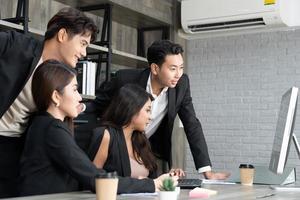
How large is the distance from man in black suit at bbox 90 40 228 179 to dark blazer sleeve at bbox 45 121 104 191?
98 cm

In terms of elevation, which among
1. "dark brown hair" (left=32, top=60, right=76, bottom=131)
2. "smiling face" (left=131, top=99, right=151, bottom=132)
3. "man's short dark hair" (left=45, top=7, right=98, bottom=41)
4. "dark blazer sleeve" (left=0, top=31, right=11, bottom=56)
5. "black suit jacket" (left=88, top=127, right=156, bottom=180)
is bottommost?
"black suit jacket" (left=88, top=127, right=156, bottom=180)

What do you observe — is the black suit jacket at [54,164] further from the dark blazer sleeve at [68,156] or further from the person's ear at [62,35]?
the person's ear at [62,35]

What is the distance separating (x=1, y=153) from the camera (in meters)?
1.82

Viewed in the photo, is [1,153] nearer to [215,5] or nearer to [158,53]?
[158,53]

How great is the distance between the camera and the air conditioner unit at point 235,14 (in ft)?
14.1

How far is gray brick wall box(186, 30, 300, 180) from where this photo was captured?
14.7 feet

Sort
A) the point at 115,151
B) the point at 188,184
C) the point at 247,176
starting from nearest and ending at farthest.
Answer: the point at 188,184
the point at 115,151
the point at 247,176

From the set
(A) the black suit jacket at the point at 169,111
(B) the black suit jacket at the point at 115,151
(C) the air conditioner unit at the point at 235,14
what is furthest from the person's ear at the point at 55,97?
(C) the air conditioner unit at the point at 235,14

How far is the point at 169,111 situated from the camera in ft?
8.57

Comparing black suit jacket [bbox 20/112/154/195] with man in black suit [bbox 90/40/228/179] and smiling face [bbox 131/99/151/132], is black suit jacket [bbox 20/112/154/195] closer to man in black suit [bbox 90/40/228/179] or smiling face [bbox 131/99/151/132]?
smiling face [bbox 131/99/151/132]

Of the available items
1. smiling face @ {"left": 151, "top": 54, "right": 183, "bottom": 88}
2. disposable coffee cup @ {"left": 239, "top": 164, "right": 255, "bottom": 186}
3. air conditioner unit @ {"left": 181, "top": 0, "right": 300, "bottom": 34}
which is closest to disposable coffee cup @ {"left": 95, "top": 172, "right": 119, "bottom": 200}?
disposable coffee cup @ {"left": 239, "top": 164, "right": 255, "bottom": 186}

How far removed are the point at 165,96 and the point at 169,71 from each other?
18 centimetres

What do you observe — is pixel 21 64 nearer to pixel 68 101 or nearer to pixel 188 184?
pixel 68 101

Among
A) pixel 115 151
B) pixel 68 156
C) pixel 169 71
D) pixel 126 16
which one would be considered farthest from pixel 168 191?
pixel 126 16
